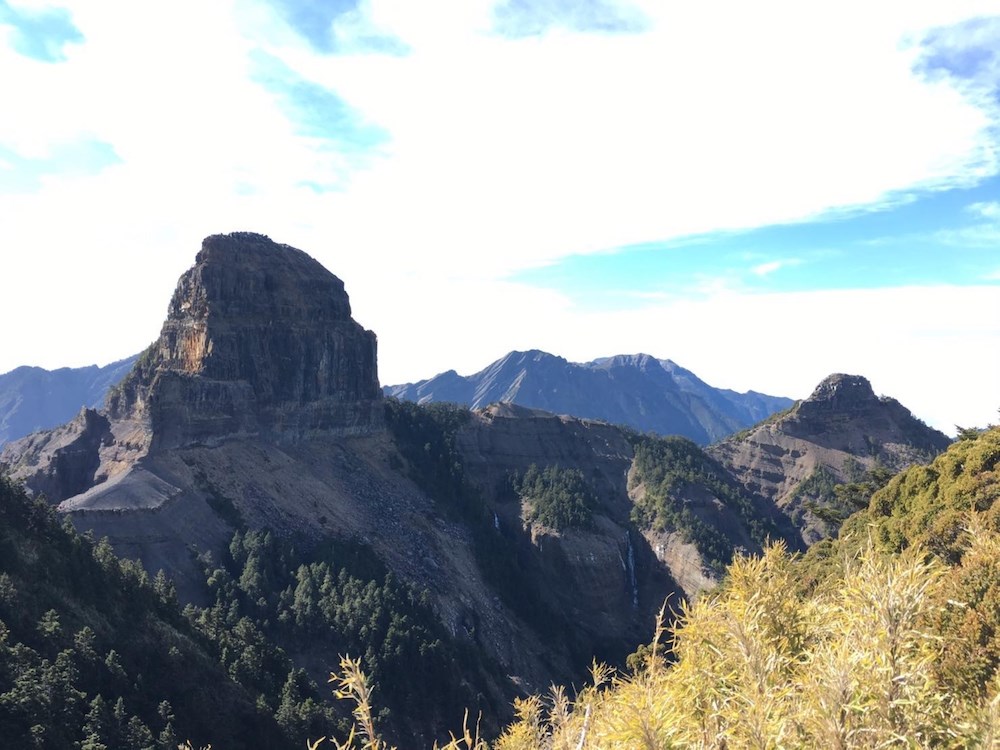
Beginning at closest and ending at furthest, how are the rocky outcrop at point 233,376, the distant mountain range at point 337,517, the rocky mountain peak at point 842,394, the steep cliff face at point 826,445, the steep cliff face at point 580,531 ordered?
Result: the distant mountain range at point 337,517
the rocky outcrop at point 233,376
the steep cliff face at point 580,531
the steep cliff face at point 826,445
the rocky mountain peak at point 842,394

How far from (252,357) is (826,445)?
121 meters

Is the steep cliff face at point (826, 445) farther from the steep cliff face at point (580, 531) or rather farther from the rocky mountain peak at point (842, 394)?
the steep cliff face at point (580, 531)

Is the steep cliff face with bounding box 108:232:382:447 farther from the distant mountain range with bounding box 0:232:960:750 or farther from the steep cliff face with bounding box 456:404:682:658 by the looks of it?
the steep cliff face with bounding box 456:404:682:658

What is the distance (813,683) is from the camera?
1041cm

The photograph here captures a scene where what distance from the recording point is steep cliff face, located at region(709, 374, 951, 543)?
140m

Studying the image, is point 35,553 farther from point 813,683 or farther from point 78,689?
point 813,683

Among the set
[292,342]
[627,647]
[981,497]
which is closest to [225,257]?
[292,342]

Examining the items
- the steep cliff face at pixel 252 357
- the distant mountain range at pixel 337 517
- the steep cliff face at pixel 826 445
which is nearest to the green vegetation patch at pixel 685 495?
the distant mountain range at pixel 337 517

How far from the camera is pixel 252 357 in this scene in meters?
105

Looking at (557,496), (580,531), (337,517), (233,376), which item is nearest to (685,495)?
(580,531)

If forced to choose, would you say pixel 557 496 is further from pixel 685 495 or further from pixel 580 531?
pixel 685 495

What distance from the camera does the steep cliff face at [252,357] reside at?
95.5 meters

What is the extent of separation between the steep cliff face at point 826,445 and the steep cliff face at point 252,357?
87.1 meters

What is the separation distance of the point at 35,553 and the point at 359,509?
190 ft
